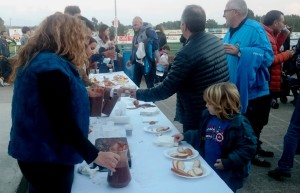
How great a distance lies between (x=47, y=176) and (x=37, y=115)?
0.31 meters

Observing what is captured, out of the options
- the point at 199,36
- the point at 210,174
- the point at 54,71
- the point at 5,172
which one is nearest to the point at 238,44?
the point at 199,36

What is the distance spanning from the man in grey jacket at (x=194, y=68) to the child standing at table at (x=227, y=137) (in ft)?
1.10

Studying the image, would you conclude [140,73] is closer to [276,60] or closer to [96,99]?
[276,60]

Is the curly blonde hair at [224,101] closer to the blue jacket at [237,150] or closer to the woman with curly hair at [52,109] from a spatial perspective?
the blue jacket at [237,150]

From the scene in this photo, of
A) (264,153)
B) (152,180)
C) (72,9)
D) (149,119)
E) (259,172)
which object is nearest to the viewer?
(152,180)

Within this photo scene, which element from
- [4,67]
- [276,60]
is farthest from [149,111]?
[4,67]

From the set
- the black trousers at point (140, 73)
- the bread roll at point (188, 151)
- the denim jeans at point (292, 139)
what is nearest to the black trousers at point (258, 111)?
the denim jeans at point (292, 139)

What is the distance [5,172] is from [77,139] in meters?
2.17

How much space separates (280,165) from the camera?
335cm

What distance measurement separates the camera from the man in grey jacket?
2434 mm

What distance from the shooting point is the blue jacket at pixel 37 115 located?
1.42m

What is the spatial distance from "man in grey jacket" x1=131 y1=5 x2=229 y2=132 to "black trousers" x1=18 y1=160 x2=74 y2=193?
3.86 ft

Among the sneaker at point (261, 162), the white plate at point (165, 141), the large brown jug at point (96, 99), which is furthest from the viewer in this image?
the sneaker at point (261, 162)

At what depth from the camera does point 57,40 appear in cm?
151
